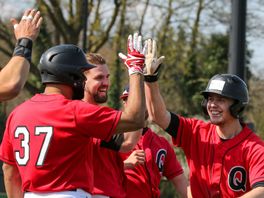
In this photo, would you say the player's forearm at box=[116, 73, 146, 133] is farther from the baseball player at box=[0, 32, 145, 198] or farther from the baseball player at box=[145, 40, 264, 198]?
the baseball player at box=[145, 40, 264, 198]

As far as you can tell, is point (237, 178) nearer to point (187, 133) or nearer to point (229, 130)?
point (229, 130)

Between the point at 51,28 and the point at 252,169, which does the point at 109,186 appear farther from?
the point at 51,28

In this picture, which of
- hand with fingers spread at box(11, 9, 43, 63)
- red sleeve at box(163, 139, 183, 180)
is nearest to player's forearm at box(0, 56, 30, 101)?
hand with fingers spread at box(11, 9, 43, 63)

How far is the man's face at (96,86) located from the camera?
Answer: 22.3 ft

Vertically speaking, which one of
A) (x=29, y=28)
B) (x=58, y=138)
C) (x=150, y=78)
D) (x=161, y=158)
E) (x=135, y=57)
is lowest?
(x=161, y=158)

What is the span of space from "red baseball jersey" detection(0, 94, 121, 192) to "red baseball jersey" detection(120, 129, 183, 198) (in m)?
2.16

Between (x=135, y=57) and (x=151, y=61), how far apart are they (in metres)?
0.93

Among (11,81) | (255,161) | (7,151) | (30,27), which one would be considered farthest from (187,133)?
(11,81)

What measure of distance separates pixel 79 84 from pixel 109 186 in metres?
1.48

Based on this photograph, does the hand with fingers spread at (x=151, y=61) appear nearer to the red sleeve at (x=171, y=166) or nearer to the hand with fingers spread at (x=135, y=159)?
the hand with fingers spread at (x=135, y=159)

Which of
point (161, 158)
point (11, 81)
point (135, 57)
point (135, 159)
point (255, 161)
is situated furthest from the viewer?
point (161, 158)

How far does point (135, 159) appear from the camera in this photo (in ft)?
23.3

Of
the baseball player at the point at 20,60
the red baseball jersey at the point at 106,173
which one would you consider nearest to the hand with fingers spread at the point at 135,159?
the red baseball jersey at the point at 106,173

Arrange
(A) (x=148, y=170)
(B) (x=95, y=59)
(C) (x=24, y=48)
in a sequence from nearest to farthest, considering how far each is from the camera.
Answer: (C) (x=24, y=48)
(B) (x=95, y=59)
(A) (x=148, y=170)
